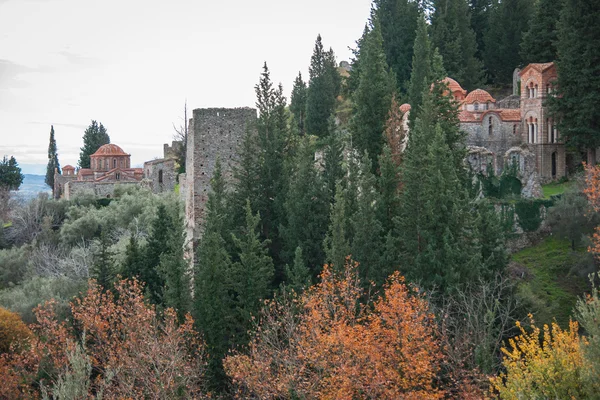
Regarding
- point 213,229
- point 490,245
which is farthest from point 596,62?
point 213,229

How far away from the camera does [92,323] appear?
1006 inches

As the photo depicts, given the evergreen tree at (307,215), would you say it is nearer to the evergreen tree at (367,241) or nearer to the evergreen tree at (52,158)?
the evergreen tree at (367,241)

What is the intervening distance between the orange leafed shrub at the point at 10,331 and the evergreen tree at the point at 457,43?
105 feet

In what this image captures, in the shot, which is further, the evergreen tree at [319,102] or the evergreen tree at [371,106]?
the evergreen tree at [319,102]

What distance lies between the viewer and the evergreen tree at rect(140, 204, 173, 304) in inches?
1166

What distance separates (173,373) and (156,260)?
10.3 m

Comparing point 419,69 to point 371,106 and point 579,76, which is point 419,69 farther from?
point 579,76

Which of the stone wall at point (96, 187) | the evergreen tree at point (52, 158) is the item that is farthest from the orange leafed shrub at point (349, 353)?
the evergreen tree at point (52, 158)

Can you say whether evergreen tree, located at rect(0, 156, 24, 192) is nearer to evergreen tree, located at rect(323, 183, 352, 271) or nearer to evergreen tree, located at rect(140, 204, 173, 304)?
evergreen tree, located at rect(140, 204, 173, 304)

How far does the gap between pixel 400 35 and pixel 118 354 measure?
3703 centimetres

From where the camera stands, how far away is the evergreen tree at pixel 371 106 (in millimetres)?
30766

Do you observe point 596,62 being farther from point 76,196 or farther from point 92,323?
point 76,196

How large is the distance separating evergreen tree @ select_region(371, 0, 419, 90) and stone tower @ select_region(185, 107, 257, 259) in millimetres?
24318

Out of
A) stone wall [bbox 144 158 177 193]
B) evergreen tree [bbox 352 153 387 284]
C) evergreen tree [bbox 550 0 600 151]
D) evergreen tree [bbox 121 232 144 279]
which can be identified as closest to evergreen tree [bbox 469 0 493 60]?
evergreen tree [bbox 550 0 600 151]
